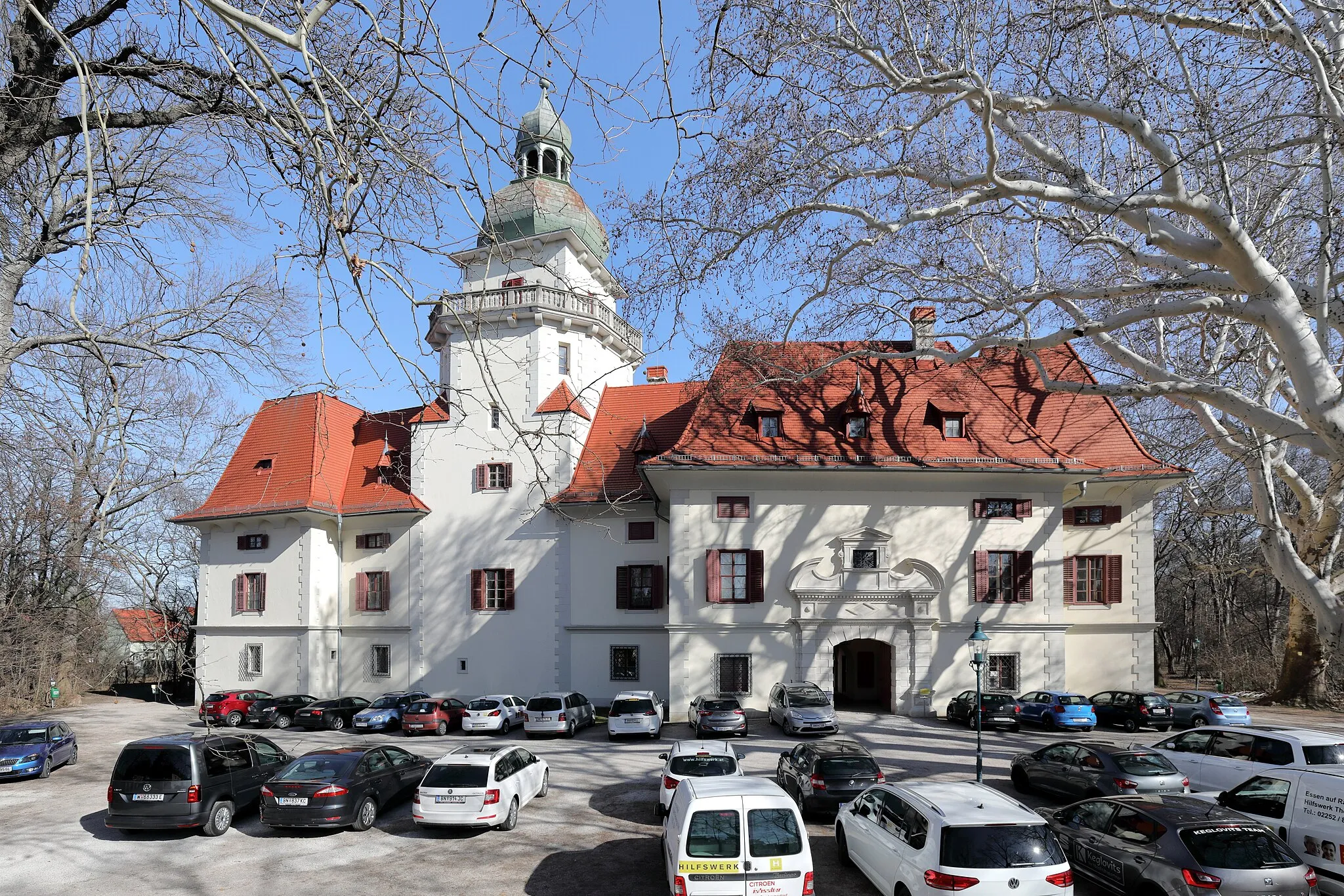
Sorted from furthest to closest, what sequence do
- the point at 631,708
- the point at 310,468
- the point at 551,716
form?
the point at 310,468 → the point at 551,716 → the point at 631,708

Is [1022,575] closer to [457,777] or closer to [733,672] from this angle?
[733,672]

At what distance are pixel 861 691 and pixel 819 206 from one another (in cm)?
2270

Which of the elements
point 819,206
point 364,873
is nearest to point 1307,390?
point 819,206

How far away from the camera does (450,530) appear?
34.4 meters

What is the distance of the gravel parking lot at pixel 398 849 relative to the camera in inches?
472

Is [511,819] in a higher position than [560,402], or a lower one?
lower

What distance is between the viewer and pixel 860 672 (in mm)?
33375

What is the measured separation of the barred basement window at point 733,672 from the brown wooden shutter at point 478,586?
1046cm

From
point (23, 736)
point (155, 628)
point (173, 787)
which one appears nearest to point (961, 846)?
point (155, 628)

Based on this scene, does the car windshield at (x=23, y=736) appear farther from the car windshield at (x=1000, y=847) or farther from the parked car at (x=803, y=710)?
the car windshield at (x=1000, y=847)

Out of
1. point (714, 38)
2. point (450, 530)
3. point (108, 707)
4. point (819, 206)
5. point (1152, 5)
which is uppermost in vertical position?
point (1152, 5)

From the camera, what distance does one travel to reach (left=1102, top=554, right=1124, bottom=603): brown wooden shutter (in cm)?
3141

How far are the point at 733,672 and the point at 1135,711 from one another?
1261 centimetres

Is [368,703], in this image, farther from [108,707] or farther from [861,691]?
[861,691]
